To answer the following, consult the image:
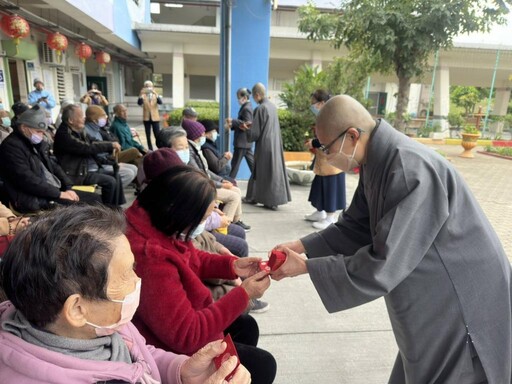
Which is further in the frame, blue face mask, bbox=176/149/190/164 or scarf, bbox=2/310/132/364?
blue face mask, bbox=176/149/190/164

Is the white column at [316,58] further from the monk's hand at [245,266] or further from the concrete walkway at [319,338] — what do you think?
the monk's hand at [245,266]

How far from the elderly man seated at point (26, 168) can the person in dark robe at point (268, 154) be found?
2.75 meters

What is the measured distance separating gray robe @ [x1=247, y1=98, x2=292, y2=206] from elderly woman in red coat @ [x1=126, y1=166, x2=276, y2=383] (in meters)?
3.77

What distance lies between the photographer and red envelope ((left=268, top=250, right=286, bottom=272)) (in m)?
1.79

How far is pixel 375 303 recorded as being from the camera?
326cm

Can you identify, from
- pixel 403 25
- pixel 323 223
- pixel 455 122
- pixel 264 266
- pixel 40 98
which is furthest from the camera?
pixel 455 122

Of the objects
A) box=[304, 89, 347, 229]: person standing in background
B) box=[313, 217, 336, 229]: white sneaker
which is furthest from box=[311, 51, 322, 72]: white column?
box=[313, 217, 336, 229]: white sneaker

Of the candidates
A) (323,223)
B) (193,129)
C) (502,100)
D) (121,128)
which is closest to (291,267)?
(193,129)

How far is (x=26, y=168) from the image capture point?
342cm

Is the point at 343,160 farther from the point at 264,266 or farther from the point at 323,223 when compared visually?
the point at 323,223

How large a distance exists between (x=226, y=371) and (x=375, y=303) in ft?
7.77

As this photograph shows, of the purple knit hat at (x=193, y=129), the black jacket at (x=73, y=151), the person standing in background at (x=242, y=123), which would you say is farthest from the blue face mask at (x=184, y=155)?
the person standing in background at (x=242, y=123)

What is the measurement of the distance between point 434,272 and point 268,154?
4272 mm

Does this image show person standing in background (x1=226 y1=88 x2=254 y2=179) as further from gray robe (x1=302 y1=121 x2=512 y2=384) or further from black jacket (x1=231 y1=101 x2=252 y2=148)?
gray robe (x1=302 y1=121 x2=512 y2=384)
